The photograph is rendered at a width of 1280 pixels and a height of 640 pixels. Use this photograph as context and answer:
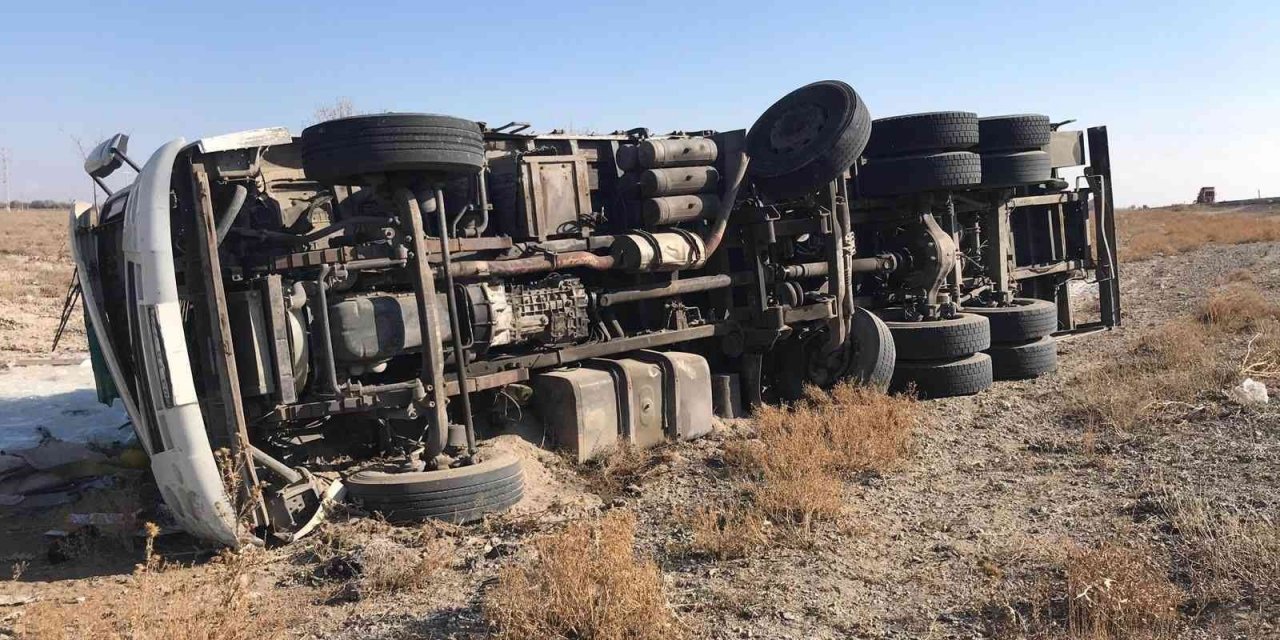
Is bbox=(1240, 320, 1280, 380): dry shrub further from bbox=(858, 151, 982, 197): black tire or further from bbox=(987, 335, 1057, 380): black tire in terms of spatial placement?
bbox=(858, 151, 982, 197): black tire

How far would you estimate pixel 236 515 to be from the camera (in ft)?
15.9

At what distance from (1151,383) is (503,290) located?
17.7ft

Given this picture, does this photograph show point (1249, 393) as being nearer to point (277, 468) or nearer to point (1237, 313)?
point (1237, 313)

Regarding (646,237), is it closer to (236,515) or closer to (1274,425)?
(236,515)

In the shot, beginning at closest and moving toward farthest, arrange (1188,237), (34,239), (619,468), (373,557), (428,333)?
(373,557) → (428,333) → (619,468) → (34,239) → (1188,237)

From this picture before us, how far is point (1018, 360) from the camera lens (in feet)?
32.0

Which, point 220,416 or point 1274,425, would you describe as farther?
point 1274,425

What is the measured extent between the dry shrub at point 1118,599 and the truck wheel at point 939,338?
4886 millimetres

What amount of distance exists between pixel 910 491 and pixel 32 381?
855cm

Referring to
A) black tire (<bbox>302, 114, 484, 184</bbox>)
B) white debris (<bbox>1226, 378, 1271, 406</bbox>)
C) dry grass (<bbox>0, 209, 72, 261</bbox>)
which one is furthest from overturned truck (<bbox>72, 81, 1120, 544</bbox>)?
dry grass (<bbox>0, 209, 72, 261</bbox>)

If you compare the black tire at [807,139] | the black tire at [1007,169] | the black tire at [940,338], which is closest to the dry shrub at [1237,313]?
the black tire at [1007,169]

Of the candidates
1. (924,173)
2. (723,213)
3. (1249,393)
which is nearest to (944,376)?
(924,173)

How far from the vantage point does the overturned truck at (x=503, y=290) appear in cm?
509

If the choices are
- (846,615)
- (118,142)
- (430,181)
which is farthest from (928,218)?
(118,142)
